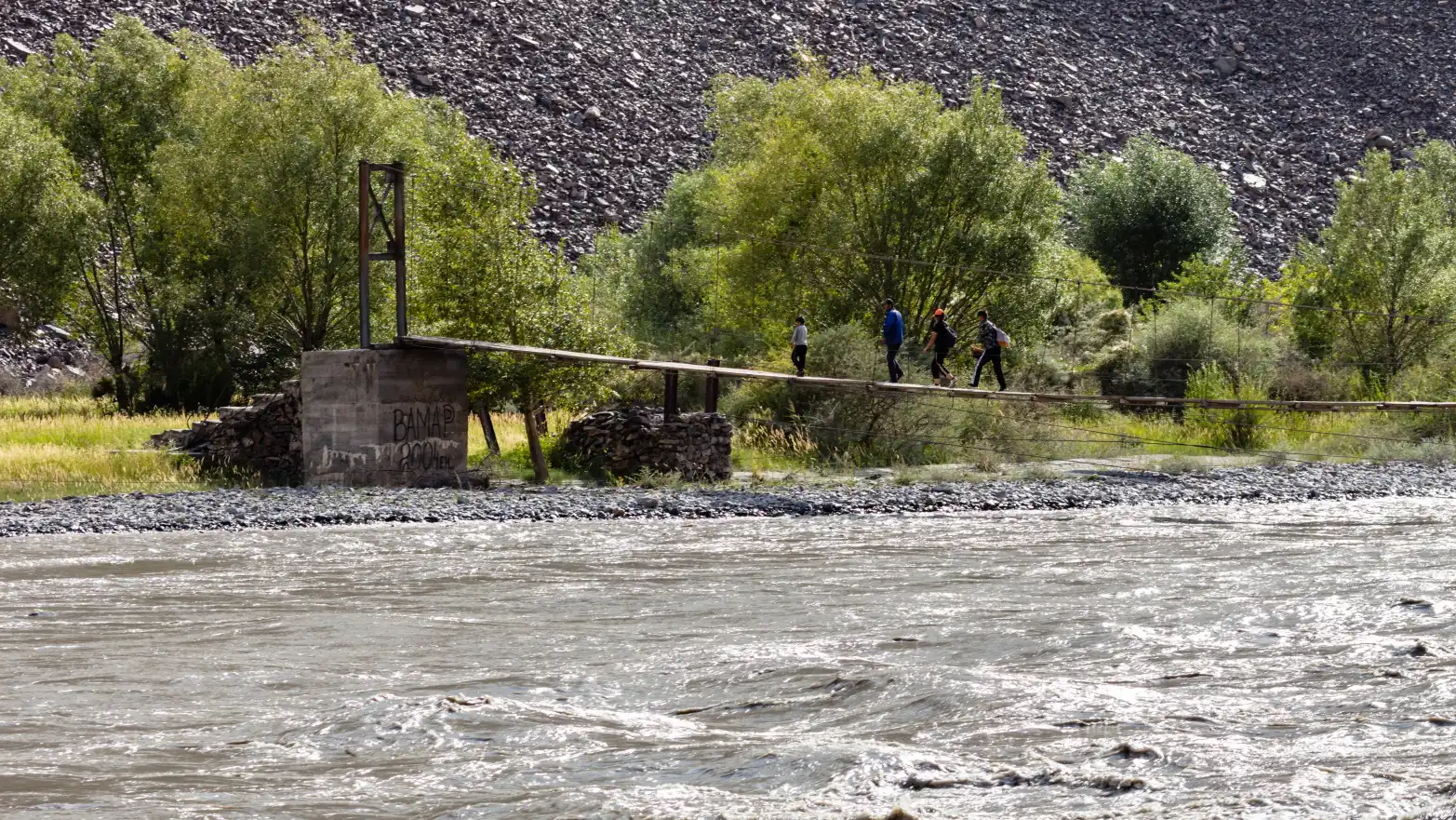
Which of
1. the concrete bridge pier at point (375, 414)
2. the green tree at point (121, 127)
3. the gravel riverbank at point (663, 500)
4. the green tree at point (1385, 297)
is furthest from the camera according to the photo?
the green tree at point (1385, 297)

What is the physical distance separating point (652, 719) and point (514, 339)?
14.4 meters

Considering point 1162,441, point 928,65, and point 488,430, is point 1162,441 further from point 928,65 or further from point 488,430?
point 928,65

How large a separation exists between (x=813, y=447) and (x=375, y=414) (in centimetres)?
768

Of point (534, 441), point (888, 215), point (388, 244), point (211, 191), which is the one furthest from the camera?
point (211, 191)

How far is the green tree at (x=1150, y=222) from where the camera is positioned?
2007 inches

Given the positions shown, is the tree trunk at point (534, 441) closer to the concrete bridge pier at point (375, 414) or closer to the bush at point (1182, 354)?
the concrete bridge pier at point (375, 414)

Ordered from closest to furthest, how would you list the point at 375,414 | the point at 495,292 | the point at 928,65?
the point at 375,414, the point at 495,292, the point at 928,65

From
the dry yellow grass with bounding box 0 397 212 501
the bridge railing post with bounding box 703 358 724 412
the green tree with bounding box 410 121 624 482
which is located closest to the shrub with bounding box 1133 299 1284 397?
the bridge railing post with bounding box 703 358 724 412

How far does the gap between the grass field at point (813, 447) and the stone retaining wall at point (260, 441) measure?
0.54 metres

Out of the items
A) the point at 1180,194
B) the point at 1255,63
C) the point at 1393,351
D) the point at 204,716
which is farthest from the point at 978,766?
the point at 1255,63

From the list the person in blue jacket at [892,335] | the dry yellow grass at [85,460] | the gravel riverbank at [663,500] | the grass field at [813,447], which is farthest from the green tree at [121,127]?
the person in blue jacket at [892,335]

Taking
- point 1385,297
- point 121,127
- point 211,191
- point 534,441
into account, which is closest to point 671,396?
point 534,441

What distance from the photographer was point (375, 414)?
65.6 feet

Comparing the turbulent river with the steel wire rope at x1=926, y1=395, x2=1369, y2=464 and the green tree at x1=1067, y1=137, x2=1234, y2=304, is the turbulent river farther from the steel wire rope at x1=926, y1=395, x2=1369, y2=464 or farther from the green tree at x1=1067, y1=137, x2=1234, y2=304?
the green tree at x1=1067, y1=137, x2=1234, y2=304
